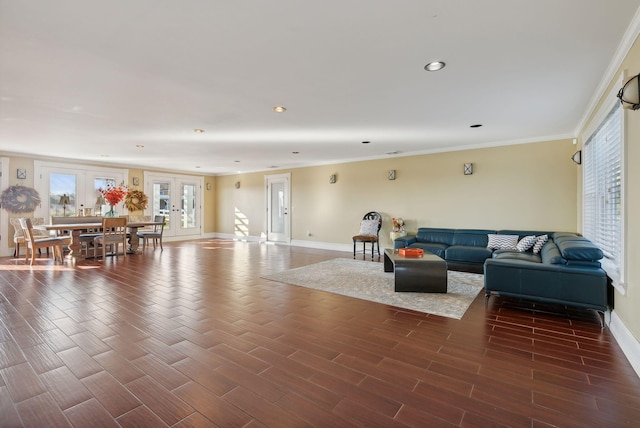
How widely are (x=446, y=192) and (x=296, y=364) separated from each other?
546 cm

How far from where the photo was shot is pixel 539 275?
3.12 m

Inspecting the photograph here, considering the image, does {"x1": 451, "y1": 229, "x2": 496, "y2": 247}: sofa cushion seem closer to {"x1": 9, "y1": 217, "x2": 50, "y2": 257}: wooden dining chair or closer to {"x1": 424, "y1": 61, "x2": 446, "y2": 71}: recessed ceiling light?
{"x1": 424, "y1": 61, "x2": 446, "y2": 71}: recessed ceiling light

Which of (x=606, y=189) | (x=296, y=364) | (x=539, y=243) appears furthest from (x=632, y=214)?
(x=296, y=364)

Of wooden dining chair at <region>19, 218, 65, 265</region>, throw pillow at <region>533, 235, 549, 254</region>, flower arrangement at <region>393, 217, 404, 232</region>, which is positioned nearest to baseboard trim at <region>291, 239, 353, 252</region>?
flower arrangement at <region>393, 217, 404, 232</region>

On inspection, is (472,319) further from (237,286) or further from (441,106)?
(237,286)

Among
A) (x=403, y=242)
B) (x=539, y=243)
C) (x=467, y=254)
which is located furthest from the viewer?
(x=403, y=242)

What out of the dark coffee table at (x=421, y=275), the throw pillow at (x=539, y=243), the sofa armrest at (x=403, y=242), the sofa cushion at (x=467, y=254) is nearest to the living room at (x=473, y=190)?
the throw pillow at (x=539, y=243)

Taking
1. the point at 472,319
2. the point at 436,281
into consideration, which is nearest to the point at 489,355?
the point at 472,319

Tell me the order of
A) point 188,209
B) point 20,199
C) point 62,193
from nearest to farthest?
1. point 20,199
2. point 62,193
3. point 188,209

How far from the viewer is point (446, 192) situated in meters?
6.52

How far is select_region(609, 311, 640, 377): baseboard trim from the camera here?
211cm

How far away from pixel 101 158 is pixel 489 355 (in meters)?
9.15

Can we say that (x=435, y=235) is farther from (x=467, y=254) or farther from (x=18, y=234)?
(x=18, y=234)

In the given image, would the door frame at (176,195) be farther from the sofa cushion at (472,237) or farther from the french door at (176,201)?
the sofa cushion at (472,237)
